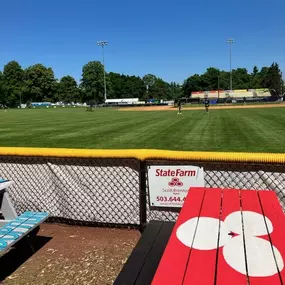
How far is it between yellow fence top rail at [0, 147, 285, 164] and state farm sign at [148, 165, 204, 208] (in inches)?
6.7

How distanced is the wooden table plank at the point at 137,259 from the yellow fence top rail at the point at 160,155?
1.02m

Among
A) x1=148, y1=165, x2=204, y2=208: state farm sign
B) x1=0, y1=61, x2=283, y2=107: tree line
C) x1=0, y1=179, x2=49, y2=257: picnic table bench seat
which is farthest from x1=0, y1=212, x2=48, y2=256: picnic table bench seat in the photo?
x1=0, y1=61, x2=283, y2=107: tree line

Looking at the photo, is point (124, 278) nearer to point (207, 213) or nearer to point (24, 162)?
point (207, 213)

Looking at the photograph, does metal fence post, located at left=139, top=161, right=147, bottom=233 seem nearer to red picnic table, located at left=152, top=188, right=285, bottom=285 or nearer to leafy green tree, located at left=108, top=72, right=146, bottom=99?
red picnic table, located at left=152, top=188, right=285, bottom=285

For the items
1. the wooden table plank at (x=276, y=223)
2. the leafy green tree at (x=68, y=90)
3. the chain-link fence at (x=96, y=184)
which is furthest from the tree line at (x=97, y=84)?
the wooden table plank at (x=276, y=223)

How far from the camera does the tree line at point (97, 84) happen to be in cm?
12156

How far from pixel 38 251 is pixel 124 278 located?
216 centimetres

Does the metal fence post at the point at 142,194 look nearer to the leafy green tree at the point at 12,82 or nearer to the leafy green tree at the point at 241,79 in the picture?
the leafy green tree at the point at 12,82

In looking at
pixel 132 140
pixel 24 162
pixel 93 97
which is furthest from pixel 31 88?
pixel 24 162

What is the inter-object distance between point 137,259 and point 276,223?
126 cm

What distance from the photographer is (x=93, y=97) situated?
134m

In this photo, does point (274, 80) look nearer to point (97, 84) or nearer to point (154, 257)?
point (97, 84)

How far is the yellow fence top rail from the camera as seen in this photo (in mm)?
4273

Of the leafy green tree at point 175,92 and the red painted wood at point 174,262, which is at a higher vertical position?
the leafy green tree at point 175,92
